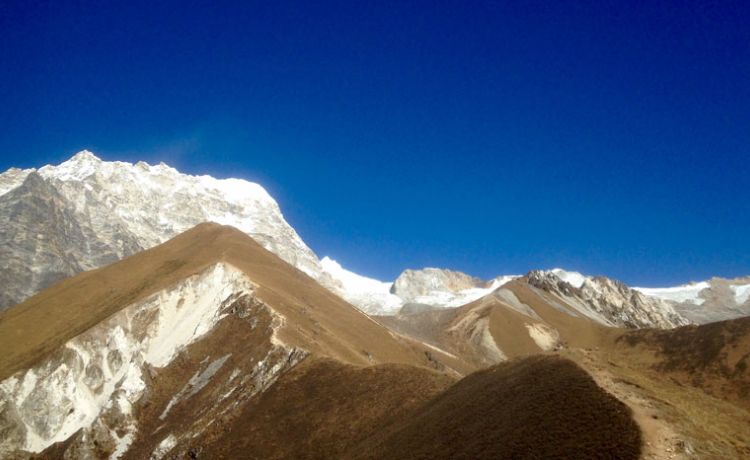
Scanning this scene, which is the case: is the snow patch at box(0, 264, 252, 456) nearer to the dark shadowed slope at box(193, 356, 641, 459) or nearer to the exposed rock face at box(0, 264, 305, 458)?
the exposed rock face at box(0, 264, 305, 458)

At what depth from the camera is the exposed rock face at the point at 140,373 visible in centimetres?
6600

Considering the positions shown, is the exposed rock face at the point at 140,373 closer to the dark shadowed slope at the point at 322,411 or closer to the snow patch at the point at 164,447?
the snow patch at the point at 164,447

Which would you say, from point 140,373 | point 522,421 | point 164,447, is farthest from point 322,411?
point 140,373

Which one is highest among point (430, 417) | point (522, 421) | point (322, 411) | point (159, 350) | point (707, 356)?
point (707, 356)

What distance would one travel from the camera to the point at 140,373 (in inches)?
3056

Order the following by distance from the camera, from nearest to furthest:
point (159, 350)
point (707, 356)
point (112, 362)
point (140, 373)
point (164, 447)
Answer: point (164, 447), point (140, 373), point (159, 350), point (112, 362), point (707, 356)

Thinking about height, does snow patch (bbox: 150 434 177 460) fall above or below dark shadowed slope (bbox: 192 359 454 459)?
below

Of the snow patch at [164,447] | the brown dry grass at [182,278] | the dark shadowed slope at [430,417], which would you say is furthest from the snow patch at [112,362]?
the dark shadowed slope at [430,417]

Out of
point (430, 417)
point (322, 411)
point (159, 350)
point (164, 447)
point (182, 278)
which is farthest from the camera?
point (182, 278)

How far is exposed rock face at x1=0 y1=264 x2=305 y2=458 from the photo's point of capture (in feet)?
217

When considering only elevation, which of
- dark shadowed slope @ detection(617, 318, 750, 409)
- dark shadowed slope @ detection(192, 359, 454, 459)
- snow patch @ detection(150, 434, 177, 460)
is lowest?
snow patch @ detection(150, 434, 177, 460)

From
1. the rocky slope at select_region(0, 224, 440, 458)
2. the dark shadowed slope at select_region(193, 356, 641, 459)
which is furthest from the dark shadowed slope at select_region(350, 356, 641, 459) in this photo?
the rocky slope at select_region(0, 224, 440, 458)

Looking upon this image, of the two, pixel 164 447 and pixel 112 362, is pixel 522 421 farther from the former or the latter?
pixel 112 362

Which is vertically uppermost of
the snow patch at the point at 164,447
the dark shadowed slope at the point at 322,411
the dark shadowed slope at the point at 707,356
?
the dark shadowed slope at the point at 707,356
